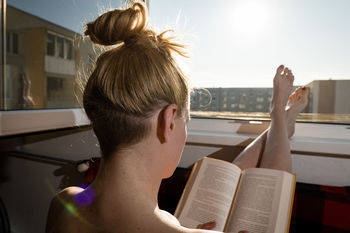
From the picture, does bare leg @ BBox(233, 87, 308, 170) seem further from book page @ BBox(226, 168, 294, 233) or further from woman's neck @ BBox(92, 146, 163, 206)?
woman's neck @ BBox(92, 146, 163, 206)

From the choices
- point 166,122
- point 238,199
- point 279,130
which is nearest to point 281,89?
point 279,130

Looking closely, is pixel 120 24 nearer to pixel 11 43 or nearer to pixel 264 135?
pixel 11 43

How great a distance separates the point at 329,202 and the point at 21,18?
1.13 m

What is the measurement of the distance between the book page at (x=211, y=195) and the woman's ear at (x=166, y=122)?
1.11 ft

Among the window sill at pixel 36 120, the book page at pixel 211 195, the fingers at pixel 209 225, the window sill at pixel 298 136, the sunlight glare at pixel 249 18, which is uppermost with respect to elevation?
the sunlight glare at pixel 249 18

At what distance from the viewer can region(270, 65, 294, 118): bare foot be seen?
3.30 ft

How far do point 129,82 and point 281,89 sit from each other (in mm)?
812

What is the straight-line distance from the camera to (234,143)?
1.12 meters

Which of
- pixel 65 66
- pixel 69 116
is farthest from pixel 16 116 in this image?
pixel 65 66

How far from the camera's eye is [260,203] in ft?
2.15

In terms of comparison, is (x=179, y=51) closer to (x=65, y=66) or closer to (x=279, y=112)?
(x=279, y=112)

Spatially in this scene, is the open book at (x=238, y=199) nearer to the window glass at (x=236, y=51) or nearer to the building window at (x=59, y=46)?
the window glass at (x=236, y=51)

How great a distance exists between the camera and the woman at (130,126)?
1.27ft

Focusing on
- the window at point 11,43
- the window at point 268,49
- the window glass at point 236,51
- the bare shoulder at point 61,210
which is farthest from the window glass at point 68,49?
the bare shoulder at point 61,210
